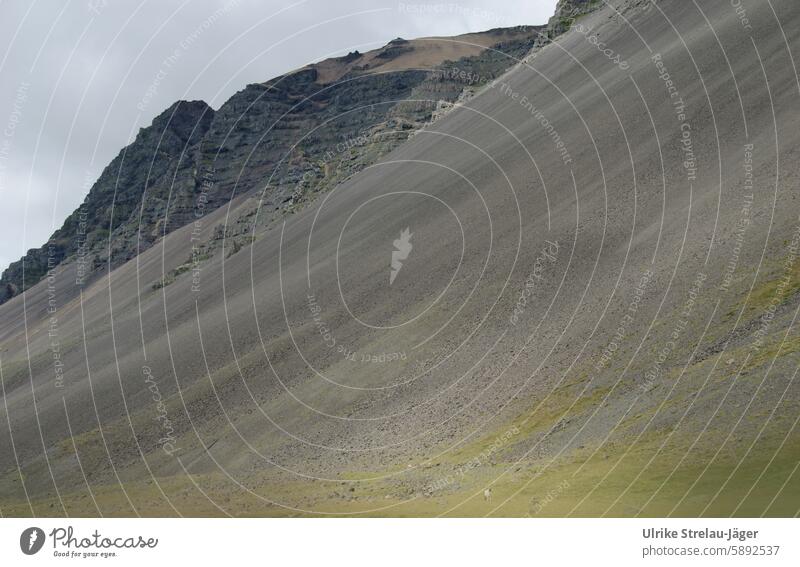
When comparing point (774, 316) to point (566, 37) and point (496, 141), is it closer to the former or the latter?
point (496, 141)

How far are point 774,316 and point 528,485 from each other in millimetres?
16096

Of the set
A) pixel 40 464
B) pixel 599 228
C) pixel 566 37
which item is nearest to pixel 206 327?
pixel 40 464

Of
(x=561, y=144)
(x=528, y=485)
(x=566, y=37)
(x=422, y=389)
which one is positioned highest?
(x=566, y=37)

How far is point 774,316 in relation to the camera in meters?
39.2

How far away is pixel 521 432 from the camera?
39938mm

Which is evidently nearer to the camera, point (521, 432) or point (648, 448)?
point (648, 448)

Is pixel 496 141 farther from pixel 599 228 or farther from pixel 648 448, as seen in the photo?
pixel 648 448

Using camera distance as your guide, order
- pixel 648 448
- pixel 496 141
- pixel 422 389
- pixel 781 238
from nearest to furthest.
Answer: pixel 648 448 < pixel 781 238 < pixel 422 389 < pixel 496 141

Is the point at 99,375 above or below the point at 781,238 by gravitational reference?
below

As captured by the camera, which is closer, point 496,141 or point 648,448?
point 648,448

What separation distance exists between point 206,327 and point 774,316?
54011 millimetres
